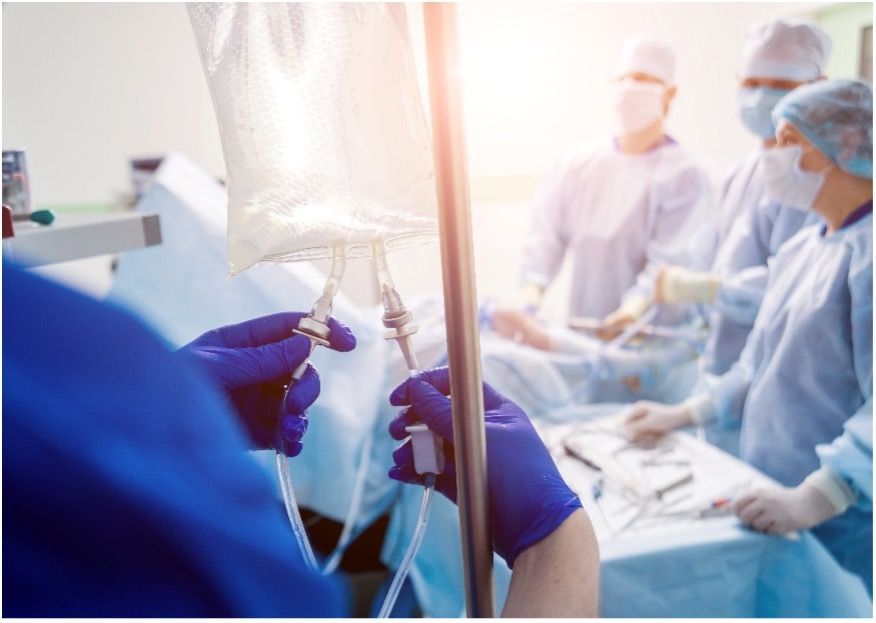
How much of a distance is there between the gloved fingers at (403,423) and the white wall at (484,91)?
1.03 metres

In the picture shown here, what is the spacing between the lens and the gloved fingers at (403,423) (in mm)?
629

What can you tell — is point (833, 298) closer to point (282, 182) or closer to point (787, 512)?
point (787, 512)

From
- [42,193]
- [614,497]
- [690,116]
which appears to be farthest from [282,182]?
[42,193]

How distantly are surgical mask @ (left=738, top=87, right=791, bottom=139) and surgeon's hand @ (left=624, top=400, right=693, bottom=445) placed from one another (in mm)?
643

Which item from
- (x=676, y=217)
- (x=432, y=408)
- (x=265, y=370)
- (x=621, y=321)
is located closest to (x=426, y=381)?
(x=432, y=408)

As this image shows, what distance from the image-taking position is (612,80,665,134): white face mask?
6.46 ft

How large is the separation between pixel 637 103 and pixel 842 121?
0.90 m

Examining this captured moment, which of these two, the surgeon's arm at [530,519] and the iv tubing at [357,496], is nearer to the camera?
the surgeon's arm at [530,519]

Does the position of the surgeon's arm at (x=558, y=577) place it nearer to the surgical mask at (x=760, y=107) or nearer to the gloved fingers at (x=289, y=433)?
the gloved fingers at (x=289, y=433)

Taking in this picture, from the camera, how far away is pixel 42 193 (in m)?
3.05

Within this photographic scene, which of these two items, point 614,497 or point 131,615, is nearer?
point 131,615

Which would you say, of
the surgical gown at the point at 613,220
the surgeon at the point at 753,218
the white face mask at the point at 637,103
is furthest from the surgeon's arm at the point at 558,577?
the white face mask at the point at 637,103

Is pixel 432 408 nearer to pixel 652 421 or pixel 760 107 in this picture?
pixel 652 421

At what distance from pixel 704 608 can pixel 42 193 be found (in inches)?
120
